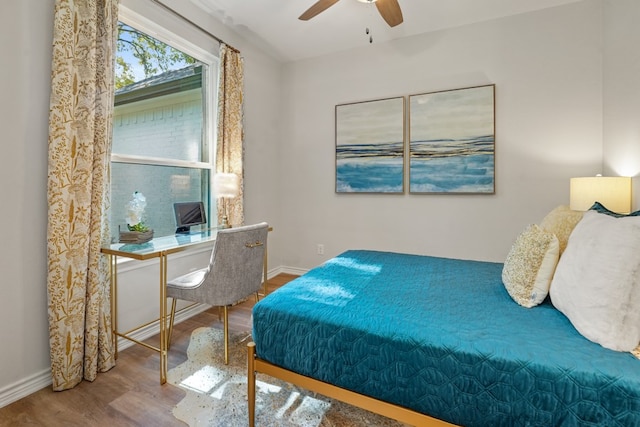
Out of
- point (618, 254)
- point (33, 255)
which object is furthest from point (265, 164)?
point (618, 254)

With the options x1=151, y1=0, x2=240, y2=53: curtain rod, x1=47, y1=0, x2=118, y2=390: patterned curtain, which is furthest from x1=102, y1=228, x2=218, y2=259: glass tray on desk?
x1=151, y1=0, x2=240, y2=53: curtain rod

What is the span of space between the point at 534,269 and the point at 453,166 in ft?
6.10

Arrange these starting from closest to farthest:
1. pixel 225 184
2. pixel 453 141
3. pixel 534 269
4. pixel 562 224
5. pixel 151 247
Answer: pixel 534 269
pixel 562 224
pixel 151 247
pixel 225 184
pixel 453 141

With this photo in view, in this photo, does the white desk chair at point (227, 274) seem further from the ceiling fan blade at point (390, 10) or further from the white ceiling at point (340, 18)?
the white ceiling at point (340, 18)

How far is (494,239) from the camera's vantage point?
3.05 meters

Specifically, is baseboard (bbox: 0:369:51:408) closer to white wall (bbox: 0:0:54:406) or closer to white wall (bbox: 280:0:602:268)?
white wall (bbox: 0:0:54:406)

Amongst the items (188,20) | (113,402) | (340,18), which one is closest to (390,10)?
(340,18)

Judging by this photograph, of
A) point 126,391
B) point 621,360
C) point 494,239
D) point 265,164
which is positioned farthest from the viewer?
point 265,164

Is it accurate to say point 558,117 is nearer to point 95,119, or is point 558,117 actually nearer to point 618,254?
point 618,254

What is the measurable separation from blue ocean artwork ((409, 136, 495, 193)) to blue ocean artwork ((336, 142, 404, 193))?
0.54ft

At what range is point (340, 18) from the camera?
2.96 m

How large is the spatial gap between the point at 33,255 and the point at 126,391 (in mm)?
922

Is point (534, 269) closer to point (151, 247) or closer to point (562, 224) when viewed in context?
point (562, 224)

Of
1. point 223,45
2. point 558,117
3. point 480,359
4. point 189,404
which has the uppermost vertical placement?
point 223,45
